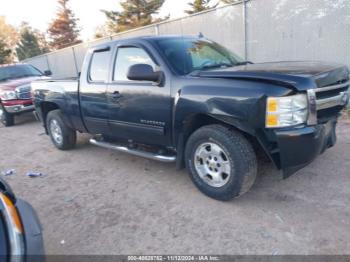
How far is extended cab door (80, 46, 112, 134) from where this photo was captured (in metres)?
4.42

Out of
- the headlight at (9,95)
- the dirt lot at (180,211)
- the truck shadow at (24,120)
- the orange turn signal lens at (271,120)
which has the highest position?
the orange turn signal lens at (271,120)

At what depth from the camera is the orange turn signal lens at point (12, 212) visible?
6.36 feet

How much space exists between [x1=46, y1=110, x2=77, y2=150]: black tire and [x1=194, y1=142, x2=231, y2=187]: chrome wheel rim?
10.2 ft

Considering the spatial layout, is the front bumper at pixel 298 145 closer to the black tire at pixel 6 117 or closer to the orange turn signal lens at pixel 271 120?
the orange turn signal lens at pixel 271 120

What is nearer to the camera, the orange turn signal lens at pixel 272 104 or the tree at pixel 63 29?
the orange turn signal lens at pixel 272 104

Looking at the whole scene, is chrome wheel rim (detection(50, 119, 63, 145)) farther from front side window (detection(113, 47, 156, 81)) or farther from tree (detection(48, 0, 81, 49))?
tree (detection(48, 0, 81, 49))

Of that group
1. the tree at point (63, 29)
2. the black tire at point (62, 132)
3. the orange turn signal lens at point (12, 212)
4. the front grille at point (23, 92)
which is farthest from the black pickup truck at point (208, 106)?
the tree at point (63, 29)

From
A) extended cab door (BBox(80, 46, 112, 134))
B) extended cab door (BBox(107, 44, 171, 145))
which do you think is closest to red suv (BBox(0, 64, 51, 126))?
extended cab door (BBox(80, 46, 112, 134))

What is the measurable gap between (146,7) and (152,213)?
2697cm

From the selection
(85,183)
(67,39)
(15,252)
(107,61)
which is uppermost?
(67,39)

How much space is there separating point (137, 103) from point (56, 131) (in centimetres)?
269

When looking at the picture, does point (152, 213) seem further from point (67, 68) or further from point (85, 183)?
point (67, 68)

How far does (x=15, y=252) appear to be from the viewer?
1.78 meters

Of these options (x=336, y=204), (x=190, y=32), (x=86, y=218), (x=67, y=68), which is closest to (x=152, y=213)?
(x=86, y=218)
